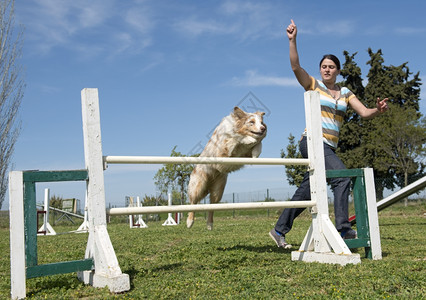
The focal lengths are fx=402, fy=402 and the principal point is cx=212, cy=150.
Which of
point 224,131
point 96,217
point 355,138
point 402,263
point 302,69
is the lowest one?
point 402,263

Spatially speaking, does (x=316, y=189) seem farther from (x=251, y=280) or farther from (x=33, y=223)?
(x=33, y=223)

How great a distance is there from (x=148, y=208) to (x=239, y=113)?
2.36 m

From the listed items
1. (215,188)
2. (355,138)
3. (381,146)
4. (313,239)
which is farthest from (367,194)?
(355,138)

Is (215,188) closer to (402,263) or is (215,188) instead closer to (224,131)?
(224,131)

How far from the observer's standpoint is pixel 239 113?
500cm

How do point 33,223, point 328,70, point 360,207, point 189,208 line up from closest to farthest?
point 33,223 < point 189,208 < point 360,207 < point 328,70

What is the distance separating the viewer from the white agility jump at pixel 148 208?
2.81m

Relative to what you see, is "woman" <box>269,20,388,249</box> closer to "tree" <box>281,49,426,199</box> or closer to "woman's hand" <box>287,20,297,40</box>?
"woman's hand" <box>287,20,297,40</box>

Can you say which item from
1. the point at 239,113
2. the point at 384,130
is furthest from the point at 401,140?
the point at 239,113

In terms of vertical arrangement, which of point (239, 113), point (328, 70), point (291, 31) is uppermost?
point (291, 31)

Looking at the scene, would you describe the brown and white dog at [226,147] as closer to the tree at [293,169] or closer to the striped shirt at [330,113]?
the striped shirt at [330,113]

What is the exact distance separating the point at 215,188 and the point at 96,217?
267 cm

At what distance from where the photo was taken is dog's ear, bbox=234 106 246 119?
16.4 feet

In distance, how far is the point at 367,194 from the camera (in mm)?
3814
